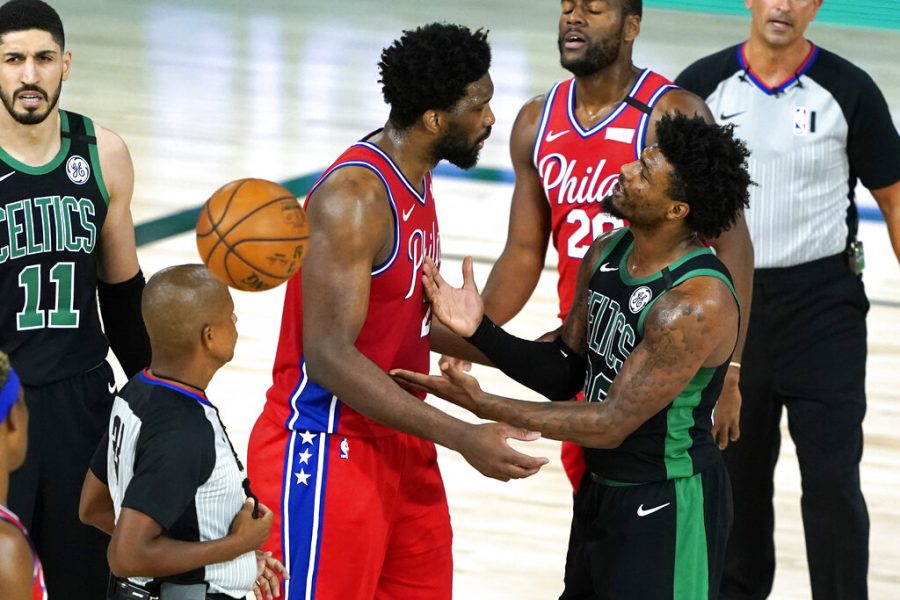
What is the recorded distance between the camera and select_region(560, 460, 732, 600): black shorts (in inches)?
148

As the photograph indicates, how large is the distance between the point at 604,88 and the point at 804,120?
722mm

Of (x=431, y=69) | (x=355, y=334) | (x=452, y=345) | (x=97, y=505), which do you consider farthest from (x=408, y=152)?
(x=97, y=505)

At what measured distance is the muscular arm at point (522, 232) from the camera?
4.75 meters

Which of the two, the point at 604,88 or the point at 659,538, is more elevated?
the point at 604,88

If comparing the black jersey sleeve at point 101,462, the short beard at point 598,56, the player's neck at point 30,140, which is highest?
the short beard at point 598,56

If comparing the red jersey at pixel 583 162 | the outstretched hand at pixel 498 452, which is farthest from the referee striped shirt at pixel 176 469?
the red jersey at pixel 583 162

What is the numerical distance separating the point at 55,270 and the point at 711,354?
5.44ft

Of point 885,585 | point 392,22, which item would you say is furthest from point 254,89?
point 885,585

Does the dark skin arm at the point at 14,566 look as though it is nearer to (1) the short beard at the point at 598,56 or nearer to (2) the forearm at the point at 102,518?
(2) the forearm at the point at 102,518

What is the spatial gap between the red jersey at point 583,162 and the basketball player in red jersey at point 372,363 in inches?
26.6

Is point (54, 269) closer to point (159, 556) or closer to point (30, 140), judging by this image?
point (30, 140)

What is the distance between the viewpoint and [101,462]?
3.38 meters

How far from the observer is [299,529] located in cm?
382

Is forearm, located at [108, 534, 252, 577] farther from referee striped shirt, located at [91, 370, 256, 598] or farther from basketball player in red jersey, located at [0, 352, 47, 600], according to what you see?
basketball player in red jersey, located at [0, 352, 47, 600]
